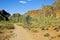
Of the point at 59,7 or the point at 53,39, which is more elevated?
the point at 59,7

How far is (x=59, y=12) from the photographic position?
11744 cm

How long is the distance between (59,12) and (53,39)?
9775cm

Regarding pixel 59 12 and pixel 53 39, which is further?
pixel 59 12

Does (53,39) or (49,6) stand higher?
(49,6)

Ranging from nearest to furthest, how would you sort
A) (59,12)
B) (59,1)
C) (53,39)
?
1. (53,39)
2. (59,12)
3. (59,1)

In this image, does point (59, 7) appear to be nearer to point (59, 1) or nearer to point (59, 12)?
point (59, 12)

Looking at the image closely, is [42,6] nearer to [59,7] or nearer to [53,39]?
[59,7]

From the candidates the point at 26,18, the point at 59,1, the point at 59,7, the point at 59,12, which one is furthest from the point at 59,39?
the point at 59,1

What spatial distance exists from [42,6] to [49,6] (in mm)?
71726

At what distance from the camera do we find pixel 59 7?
125312mm

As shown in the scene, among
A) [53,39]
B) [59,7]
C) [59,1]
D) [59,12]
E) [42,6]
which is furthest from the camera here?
[59,1]

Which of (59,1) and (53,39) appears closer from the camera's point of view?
(53,39)

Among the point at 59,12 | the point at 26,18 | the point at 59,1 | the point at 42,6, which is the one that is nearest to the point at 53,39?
the point at 42,6

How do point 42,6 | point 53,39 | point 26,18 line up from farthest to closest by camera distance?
point 26,18
point 42,6
point 53,39
